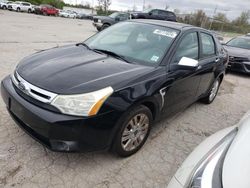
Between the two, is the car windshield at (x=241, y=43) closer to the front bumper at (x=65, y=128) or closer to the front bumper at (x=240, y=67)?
the front bumper at (x=240, y=67)

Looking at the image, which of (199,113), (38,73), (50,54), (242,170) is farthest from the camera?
(199,113)

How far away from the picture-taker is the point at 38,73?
2449 millimetres

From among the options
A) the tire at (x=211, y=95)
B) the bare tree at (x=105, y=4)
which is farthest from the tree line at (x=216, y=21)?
the tire at (x=211, y=95)

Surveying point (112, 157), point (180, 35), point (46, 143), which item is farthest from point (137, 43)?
point (46, 143)

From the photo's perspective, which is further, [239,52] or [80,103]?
[239,52]

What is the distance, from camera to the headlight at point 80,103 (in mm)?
2072

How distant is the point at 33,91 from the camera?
7.39 ft

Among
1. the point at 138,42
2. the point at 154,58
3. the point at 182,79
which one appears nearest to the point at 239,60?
the point at 182,79

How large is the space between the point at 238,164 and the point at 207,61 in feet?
9.25

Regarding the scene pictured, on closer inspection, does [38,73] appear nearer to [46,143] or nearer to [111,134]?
[46,143]

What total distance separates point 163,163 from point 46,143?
4.65 ft

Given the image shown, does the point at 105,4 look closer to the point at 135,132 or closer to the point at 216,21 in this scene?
the point at 216,21

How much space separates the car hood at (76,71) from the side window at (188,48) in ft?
2.13

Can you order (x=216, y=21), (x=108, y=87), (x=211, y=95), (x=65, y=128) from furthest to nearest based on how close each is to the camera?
(x=216, y=21), (x=211, y=95), (x=108, y=87), (x=65, y=128)
